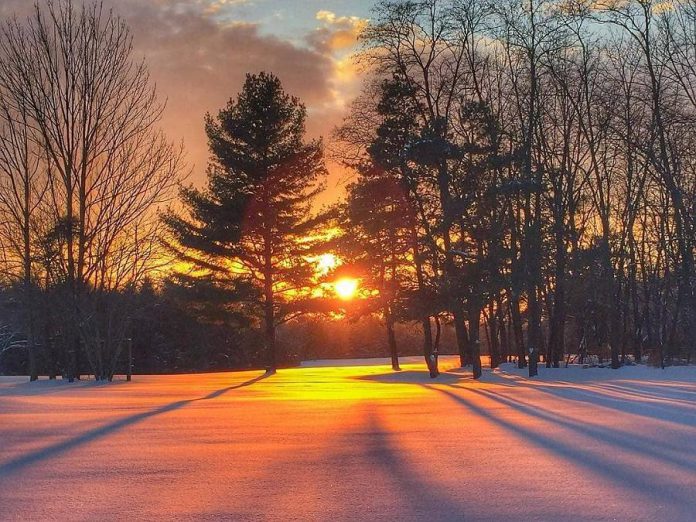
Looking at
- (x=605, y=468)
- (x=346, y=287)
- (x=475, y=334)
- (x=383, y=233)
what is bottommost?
(x=605, y=468)

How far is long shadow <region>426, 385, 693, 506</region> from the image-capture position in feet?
15.6

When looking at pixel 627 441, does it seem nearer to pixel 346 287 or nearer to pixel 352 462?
pixel 352 462

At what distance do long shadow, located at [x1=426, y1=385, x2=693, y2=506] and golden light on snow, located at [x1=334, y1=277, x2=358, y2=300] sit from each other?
22313 mm

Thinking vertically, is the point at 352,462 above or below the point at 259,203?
below

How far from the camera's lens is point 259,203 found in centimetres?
3027

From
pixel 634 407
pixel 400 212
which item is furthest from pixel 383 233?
pixel 634 407

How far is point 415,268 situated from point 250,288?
8861 millimetres

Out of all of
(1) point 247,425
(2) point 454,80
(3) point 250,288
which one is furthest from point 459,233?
(1) point 247,425

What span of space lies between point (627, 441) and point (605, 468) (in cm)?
143

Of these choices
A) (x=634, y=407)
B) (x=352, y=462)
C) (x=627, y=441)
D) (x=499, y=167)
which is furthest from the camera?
(x=499, y=167)

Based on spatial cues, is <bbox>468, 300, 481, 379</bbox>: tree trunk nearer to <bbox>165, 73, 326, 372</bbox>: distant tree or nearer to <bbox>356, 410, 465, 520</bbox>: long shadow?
<bbox>165, 73, 326, 372</bbox>: distant tree

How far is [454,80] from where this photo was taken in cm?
2533

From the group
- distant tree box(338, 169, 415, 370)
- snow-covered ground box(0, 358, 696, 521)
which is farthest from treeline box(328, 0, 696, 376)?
snow-covered ground box(0, 358, 696, 521)

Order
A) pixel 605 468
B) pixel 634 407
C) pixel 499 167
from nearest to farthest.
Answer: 1. pixel 605 468
2. pixel 634 407
3. pixel 499 167
